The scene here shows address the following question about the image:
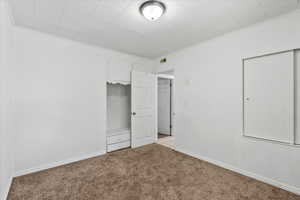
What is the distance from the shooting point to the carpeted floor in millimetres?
1821

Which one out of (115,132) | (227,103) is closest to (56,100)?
(115,132)

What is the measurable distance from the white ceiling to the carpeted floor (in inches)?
102

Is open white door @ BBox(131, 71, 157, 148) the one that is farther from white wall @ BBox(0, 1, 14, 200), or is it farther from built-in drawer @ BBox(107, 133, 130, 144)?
white wall @ BBox(0, 1, 14, 200)

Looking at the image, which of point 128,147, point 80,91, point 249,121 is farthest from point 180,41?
point 128,147

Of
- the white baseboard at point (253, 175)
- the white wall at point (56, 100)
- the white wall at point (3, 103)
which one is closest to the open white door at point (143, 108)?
the white wall at point (56, 100)

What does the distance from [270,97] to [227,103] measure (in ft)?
2.05

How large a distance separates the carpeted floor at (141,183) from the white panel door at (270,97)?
824 millimetres

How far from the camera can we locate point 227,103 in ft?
8.36

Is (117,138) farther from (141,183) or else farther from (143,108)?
(141,183)

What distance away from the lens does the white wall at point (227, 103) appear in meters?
1.95

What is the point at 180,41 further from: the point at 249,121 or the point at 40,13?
the point at 40,13

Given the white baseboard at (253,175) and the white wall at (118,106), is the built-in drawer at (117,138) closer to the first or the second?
the white wall at (118,106)

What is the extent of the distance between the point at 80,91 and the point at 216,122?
297 cm

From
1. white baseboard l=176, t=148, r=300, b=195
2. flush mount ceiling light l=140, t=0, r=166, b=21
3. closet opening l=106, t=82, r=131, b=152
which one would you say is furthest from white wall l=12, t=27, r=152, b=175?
white baseboard l=176, t=148, r=300, b=195
